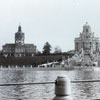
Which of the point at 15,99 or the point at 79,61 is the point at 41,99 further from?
the point at 79,61

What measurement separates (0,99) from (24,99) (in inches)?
52.6

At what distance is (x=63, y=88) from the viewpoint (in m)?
9.44

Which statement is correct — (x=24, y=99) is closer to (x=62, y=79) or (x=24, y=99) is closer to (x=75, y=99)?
(x=75, y=99)

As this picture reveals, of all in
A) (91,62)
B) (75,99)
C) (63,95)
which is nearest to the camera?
(63,95)

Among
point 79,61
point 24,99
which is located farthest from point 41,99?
point 79,61

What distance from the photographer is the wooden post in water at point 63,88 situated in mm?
9406

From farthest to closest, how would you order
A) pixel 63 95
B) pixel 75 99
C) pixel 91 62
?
pixel 91 62, pixel 75 99, pixel 63 95

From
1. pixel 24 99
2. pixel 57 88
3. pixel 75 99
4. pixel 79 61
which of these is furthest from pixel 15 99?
pixel 79 61

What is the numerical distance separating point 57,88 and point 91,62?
185 meters

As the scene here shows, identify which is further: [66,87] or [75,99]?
[75,99]

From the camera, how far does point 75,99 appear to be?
876 inches

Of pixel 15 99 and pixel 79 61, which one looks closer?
pixel 15 99

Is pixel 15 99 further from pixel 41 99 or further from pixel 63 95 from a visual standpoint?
pixel 63 95

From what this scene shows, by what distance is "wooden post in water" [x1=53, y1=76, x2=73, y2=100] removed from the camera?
370 inches
